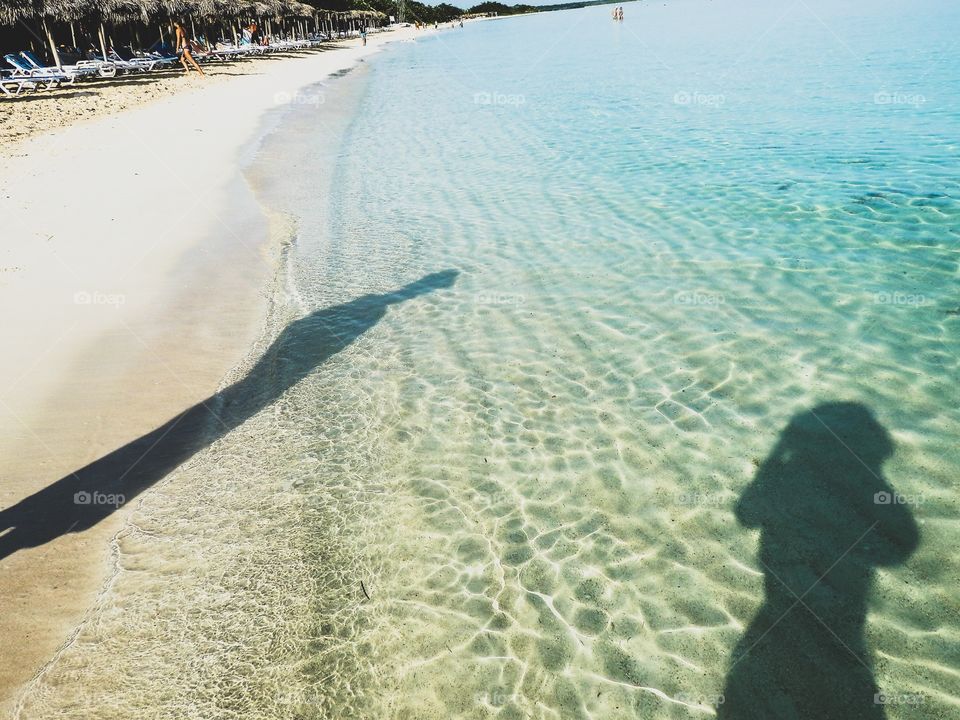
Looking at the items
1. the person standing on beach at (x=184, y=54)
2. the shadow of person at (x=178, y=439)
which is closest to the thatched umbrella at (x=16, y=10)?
the person standing on beach at (x=184, y=54)

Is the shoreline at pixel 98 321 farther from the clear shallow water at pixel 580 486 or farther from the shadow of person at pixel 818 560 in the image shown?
the shadow of person at pixel 818 560

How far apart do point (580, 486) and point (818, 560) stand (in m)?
1.77

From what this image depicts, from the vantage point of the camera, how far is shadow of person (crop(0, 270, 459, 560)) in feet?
14.4

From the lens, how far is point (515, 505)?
182 inches

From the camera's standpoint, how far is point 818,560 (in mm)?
4020

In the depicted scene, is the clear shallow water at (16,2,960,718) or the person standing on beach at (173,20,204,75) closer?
the clear shallow water at (16,2,960,718)

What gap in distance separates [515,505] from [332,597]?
156cm

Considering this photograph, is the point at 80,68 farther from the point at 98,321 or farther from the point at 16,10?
the point at 98,321

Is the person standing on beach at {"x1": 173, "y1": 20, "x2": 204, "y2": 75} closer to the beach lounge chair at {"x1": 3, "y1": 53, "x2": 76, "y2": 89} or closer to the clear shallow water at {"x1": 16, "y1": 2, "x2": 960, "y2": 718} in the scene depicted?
the beach lounge chair at {"x1": 3, "y1": 53, "x2": 76, "y2": 89}

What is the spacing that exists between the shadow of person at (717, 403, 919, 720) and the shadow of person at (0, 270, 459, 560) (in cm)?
464

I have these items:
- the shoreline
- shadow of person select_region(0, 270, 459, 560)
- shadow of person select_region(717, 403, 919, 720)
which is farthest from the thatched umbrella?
shadow of person select_region(717, 403, 919, 720)

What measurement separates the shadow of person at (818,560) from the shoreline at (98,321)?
4.32 metres

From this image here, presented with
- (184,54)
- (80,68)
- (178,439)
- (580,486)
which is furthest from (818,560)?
(184,54)

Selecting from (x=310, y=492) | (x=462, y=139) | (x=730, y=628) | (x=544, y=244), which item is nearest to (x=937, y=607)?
(x=730, y=628)
